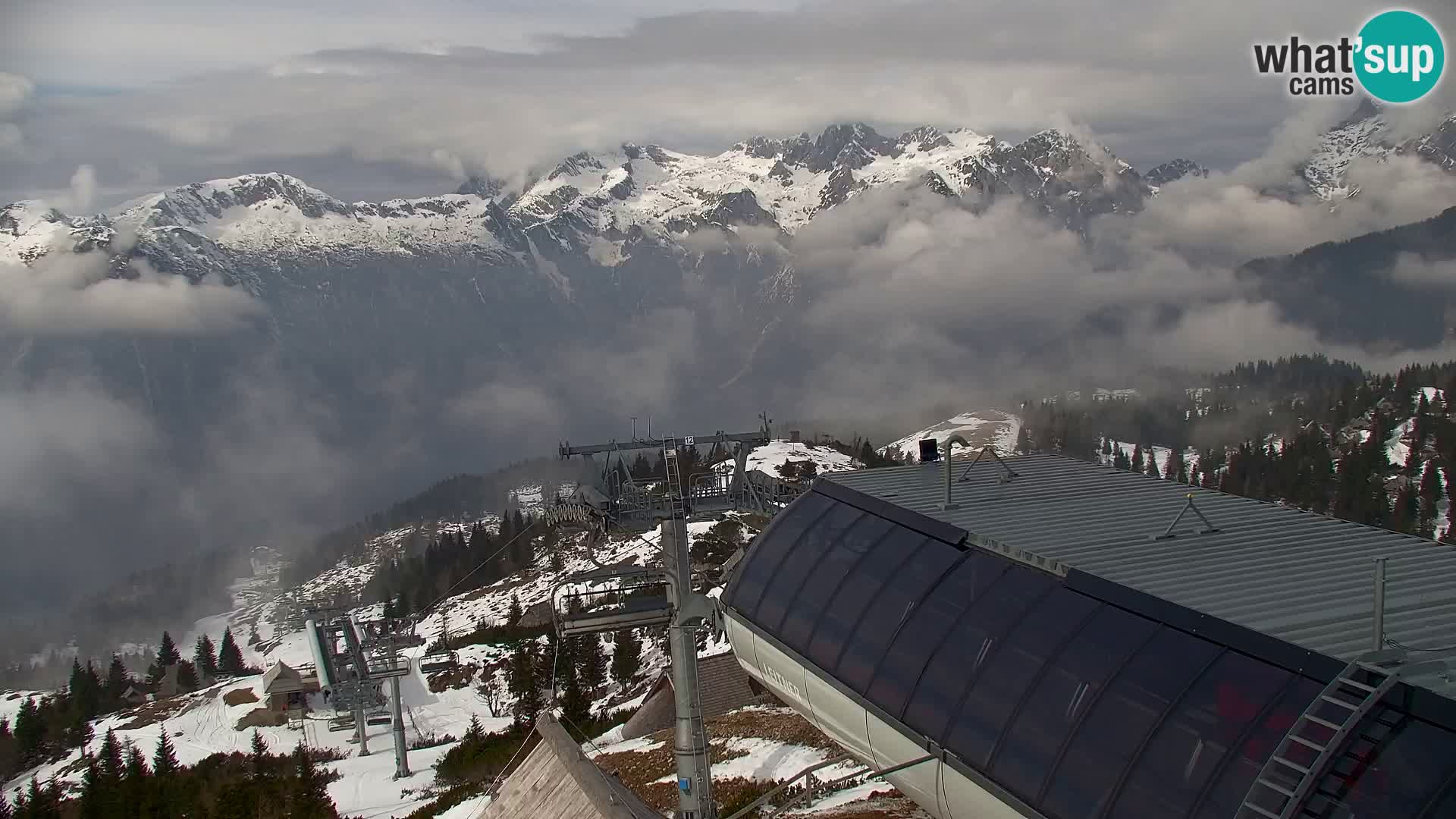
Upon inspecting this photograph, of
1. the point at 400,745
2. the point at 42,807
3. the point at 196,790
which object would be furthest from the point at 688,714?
the point at 42,807

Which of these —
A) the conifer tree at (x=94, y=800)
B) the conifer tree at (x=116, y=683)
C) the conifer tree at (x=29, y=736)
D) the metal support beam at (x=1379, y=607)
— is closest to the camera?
the metal support beam at (x=1379, y=607)

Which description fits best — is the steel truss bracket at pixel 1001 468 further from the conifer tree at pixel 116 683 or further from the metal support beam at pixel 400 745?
the conifer tree at pixel 116 683

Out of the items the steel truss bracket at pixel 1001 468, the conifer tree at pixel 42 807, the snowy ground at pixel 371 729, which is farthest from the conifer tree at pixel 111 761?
the steel truss bracket at pixel 1001 468

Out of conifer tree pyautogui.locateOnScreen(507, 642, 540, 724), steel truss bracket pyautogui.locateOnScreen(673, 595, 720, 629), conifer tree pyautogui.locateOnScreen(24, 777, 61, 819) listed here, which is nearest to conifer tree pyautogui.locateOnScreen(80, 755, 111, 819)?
conifer tree pyautogui.locateOnScreen(24, 777, 61, 819)

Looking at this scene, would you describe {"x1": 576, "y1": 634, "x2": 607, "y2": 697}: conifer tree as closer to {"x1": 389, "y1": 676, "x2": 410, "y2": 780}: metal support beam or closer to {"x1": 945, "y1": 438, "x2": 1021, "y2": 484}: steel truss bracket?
{"x1": 389, "y1": 676, "x2": 410, "y2": 780}: metal support beam

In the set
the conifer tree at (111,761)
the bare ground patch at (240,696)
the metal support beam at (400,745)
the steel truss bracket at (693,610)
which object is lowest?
the bare ground patch at (240,696)

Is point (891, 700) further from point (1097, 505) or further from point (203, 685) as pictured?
point (203, 685)
